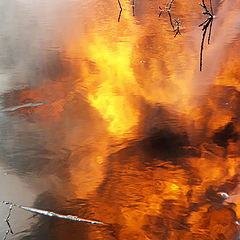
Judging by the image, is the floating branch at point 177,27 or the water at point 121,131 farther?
the floating branch at point 177,27

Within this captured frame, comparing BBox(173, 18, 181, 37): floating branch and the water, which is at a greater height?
BBox(173, 18, 181, 37): floating branch

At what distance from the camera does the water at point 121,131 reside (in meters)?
0.69

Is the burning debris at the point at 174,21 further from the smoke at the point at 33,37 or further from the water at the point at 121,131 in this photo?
the smoke at the point at 33,37

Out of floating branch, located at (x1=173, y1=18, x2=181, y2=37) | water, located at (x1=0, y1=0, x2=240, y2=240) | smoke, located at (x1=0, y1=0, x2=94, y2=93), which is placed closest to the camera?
water, located at (x1=0, y1=0, x2=240, y2=240)

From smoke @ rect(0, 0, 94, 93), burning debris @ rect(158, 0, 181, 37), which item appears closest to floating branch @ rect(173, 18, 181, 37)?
burning debris @ rect(158, 0, 181, 37)

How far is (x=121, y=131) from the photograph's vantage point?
904 mm

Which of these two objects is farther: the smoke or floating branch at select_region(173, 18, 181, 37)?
floating branch at select_region(173, 18, 181, 37)

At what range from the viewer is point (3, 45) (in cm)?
134

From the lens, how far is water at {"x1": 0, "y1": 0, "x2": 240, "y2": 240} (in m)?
0.69

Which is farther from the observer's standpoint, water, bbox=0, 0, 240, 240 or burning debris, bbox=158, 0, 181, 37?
burning debris, bbox=158, 0, 181, 37

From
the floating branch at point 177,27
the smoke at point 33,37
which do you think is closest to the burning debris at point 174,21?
the floating branch at point 177,27

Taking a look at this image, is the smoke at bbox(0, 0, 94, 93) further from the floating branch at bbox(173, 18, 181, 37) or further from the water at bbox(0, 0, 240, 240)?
the floating branch at bbox(173, 18, 181, 37)

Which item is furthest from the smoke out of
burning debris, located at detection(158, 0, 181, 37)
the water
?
burning debris, located at detection(158, 0, 181, 37)

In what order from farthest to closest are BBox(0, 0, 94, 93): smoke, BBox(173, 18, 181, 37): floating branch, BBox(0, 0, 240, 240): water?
BBox(173, 18, 181, 37): floating branch, BBox(0, 0, 94, 93): smoke, BBox(0, 0, 240, 240): water
